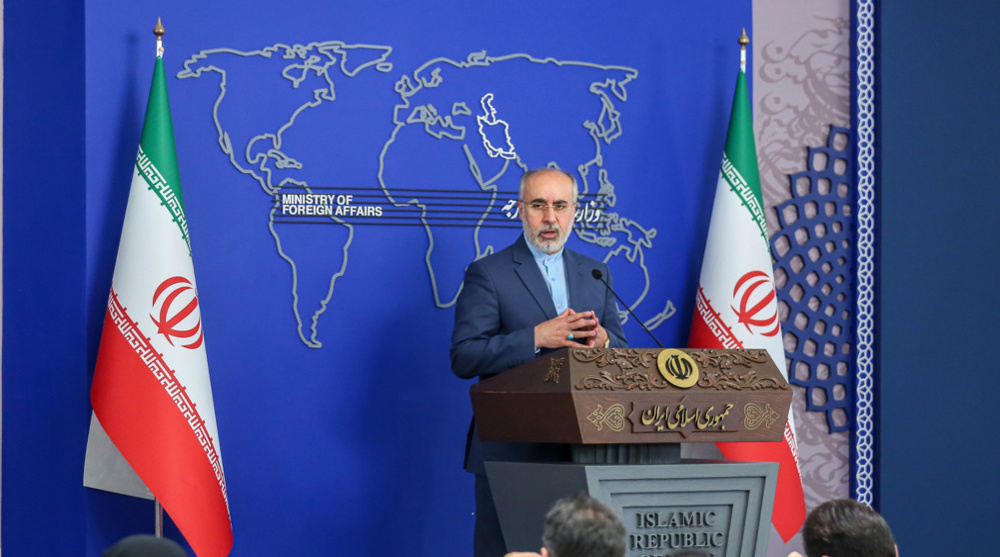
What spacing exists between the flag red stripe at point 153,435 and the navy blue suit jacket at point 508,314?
2.84 feet

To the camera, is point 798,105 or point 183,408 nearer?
point 183,408

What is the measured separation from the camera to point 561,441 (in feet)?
8.39

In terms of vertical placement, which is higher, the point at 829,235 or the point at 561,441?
the point at 829,235

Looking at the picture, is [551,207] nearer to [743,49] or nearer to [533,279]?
[533,279]

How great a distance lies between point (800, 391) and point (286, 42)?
2.38 metres

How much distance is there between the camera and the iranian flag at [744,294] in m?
3.93

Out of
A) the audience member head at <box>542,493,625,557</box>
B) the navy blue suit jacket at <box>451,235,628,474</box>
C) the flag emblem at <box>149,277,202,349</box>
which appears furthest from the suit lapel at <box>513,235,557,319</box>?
the audience member head at <box>542,493,625,557</box>

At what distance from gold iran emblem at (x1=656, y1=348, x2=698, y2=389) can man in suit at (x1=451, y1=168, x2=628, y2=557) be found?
0.29 metres

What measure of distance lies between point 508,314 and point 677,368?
0.70m

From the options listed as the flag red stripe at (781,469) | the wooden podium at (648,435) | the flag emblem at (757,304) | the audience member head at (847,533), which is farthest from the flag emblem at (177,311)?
the audience member head at (847,533)

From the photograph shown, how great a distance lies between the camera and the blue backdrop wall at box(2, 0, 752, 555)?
357 cm
